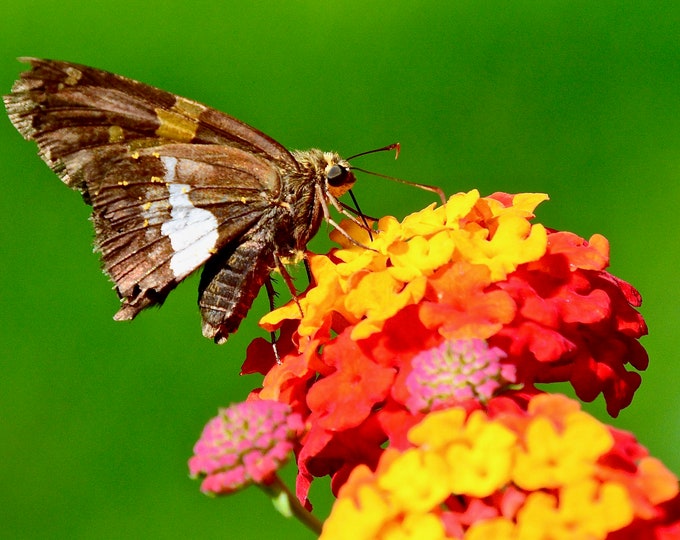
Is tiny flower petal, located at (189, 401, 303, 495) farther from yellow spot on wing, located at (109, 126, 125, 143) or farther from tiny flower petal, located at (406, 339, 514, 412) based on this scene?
yellow spot on wing, located at (109, 126, 125, 143)

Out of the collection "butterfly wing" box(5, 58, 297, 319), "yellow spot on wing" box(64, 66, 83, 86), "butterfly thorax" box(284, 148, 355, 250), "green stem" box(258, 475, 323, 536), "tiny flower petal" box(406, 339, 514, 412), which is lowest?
"green stem" box(258, 475, 323, 536)

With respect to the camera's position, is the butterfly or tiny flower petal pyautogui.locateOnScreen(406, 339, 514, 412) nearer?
tiny flower petal pyautogui.locateOnScreen(406, 339, 514, 412)

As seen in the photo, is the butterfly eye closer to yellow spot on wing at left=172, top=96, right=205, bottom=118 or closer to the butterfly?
the butterfly

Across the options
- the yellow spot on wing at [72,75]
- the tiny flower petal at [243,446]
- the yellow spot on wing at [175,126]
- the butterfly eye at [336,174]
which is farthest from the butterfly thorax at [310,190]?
the tiny flower petal at [243,446]

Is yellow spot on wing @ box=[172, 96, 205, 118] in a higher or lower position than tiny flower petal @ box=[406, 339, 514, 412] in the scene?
higher

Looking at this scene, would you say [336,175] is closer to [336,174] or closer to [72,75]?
[336,174]

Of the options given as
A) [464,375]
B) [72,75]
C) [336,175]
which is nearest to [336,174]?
[336,175]

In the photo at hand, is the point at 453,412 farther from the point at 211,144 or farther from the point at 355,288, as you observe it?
the point at 211,144

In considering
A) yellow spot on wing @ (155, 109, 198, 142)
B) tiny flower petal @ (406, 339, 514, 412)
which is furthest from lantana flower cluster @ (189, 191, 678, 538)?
yellow spot on wing @ (155, 109, 198, 142)

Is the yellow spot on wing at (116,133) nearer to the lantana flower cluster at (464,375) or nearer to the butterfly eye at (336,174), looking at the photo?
the butterfly eye at (336,174)
